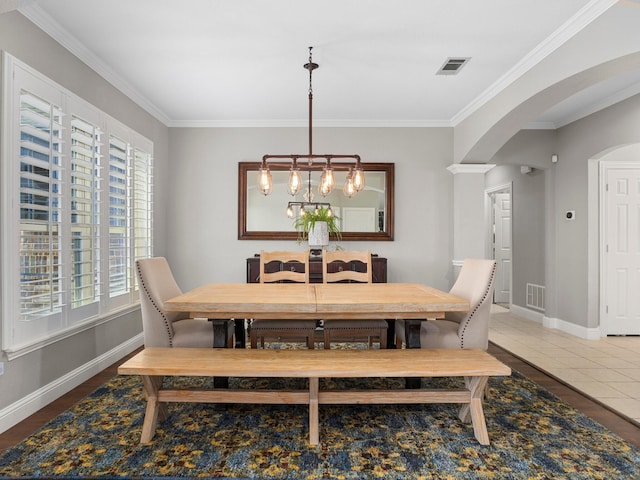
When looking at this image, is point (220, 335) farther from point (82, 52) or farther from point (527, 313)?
point (527, 313)

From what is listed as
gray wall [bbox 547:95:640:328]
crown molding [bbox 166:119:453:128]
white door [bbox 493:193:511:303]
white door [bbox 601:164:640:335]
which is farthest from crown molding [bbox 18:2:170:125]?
white door [bbox 493:193:511:303]

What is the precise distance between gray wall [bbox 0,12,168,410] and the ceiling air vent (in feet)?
9.55

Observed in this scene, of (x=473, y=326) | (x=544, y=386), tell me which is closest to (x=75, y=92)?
(x=473, y=326)

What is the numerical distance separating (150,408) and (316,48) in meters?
2.68

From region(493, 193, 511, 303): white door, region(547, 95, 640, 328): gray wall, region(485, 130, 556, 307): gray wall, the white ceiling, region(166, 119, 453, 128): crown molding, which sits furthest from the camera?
region(493, 193, 511, 303): white door

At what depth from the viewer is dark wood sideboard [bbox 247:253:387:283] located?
4.52 m

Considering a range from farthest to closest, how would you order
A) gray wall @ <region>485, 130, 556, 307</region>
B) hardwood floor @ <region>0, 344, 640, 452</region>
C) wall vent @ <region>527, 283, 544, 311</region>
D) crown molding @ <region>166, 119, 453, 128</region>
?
wall vent @ <region>527, 283, 544, 311</region> → gray wall @ <region>485, 130, 556, 307</region> → crown molding @ <region>166, 119, 453, 128</region> → hardwood floor @ <region>0, 344, 640, 452</region>

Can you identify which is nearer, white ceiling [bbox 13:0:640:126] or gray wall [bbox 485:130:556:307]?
white ceiling [bbox 13:0:640:126]

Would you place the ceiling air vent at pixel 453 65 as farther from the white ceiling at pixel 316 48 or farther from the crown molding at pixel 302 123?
the crown molding at pixel 302 123

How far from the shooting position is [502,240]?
7.40m

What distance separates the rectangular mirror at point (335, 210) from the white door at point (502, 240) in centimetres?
339

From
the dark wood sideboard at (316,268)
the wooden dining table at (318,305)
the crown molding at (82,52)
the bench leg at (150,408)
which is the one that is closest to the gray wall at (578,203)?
the dark wood sideboard at (316,268)

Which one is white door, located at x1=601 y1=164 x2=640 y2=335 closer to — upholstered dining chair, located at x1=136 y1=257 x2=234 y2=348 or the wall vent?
the wall vent

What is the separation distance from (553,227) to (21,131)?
5.54m
